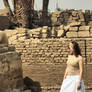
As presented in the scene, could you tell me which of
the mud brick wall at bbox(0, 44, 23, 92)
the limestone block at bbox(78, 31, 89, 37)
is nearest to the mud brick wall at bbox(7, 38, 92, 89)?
the limestone block at bbox(78, 31, 89, 37)

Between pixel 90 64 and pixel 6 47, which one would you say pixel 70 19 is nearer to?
pixel 90 64

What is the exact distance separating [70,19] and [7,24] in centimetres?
460

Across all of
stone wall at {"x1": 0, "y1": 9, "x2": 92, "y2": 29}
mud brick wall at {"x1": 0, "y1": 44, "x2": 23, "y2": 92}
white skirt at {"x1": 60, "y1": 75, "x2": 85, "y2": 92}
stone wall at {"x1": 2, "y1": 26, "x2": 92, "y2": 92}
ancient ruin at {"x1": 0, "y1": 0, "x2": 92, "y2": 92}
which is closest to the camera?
white skirt at {"x1": 60, "y1": 75, "x2": 85, "y2": 92}

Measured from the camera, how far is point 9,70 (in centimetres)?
709

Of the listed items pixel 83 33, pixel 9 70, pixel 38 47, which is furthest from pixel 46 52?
pixel 9 70

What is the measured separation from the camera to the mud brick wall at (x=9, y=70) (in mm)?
6848

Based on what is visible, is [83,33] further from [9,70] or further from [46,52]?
[9,70]

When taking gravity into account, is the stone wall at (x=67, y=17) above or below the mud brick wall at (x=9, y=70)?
above

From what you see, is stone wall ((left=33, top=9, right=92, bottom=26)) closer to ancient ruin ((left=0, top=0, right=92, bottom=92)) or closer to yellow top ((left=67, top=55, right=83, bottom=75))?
ancient ruin ((left=0, top=0, right=92, bottom=92))

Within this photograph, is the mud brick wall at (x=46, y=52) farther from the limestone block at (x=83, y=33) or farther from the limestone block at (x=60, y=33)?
the limestone block at (x=83, y=33)

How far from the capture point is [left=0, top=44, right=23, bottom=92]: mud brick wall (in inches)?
270

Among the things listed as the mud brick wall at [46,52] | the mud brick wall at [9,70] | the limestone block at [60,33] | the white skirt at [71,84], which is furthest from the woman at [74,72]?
the limestone block at [60,33]

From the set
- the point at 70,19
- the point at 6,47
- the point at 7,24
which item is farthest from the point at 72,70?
the point at 70,19

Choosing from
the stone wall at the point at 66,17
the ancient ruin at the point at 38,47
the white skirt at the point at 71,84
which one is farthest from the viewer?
the stone wall at the point at 66,17
